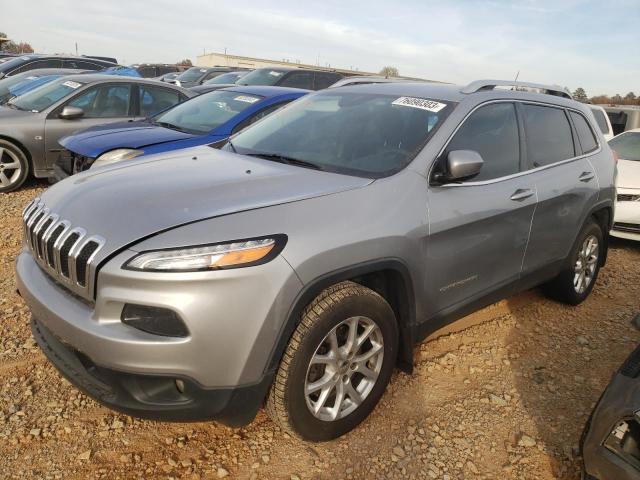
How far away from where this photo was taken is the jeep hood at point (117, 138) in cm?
503

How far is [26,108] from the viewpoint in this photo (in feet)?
22.6

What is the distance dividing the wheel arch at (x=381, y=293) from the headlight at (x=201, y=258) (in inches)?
10.6

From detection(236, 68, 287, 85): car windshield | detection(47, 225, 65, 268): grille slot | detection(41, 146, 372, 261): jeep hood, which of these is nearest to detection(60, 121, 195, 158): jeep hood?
detection(41, 146, 372, 261): jeep hood

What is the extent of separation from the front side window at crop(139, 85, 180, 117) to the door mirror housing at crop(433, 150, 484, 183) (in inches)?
215

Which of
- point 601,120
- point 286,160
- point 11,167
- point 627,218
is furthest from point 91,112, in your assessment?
point 601,120

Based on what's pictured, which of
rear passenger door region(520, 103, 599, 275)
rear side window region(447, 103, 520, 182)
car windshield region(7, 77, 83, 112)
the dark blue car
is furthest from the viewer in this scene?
car windshield region(7, 77, 83, 112)

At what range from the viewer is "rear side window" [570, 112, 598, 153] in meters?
4.17

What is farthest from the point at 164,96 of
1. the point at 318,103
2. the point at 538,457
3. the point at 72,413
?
the point at 538,457

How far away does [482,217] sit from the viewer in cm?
303

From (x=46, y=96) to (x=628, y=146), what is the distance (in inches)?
324

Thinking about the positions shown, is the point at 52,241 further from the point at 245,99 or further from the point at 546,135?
the point at 245,99

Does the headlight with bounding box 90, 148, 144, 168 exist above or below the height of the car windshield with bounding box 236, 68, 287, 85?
below

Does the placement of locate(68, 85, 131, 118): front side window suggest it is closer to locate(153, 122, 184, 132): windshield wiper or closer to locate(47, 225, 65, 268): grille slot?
locate(153, 122, 184, 132): windshield wiper

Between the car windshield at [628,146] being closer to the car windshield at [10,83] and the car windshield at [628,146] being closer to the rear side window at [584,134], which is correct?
the rear side window at [584,134]
